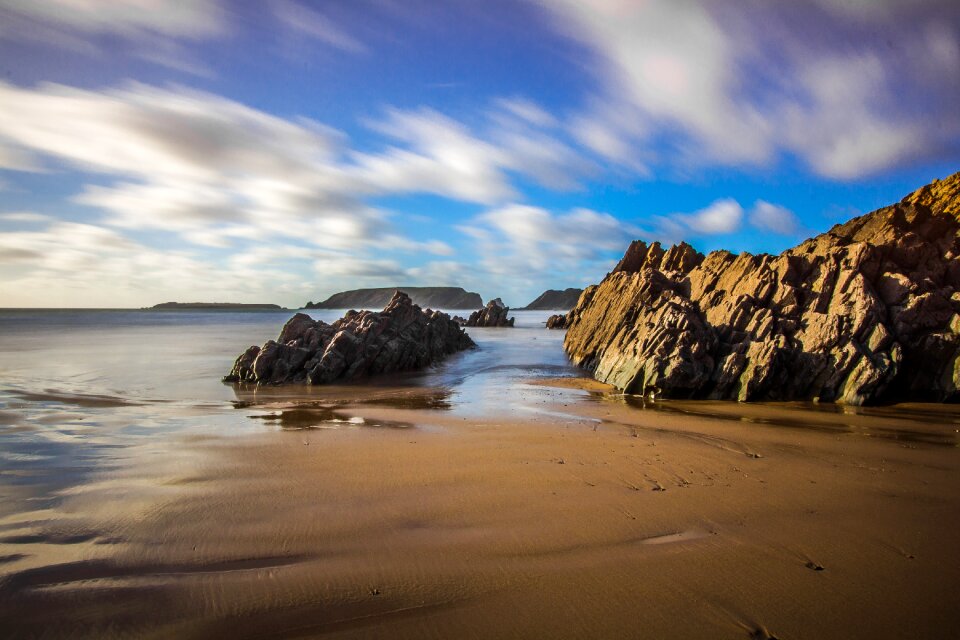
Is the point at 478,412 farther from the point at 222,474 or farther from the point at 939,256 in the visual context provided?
the point at 939,256

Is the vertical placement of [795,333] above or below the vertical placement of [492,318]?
below

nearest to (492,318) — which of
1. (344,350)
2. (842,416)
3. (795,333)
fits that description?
(344,350)

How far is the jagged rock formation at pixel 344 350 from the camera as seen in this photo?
65.7ft

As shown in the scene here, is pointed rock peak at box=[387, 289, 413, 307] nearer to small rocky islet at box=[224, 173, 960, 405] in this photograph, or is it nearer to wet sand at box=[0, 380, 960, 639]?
small rocky islet at box=[224, 173, 960, 405]

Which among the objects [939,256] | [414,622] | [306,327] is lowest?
[414,622]

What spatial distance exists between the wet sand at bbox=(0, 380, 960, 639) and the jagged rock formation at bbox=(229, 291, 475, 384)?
1087 cm

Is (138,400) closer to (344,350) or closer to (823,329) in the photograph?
(344,350)

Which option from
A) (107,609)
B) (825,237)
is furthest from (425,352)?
(107,609)

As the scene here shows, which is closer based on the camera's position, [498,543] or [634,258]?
[498,543]

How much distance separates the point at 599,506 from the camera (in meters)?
6.21

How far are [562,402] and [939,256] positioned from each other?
628 inches

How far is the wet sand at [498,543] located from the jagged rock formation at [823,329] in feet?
18.3

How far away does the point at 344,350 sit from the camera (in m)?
21.3

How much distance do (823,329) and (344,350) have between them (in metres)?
17.8
